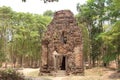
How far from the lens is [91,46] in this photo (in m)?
45.7

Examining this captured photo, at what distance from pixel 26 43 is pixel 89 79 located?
93.6 feet

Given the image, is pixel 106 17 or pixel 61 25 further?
pixel 106 17

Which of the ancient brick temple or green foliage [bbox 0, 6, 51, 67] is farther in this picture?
green foliage [bbox 0, 6, 51, 67]

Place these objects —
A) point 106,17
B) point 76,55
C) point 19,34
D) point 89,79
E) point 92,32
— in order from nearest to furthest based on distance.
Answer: point 89,79 < point 76,55 < point 106,17 < point 92,32 < point 19,34

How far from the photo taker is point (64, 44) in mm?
29812

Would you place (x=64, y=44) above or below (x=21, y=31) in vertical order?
below

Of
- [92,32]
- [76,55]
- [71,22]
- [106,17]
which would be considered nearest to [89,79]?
[76,55]

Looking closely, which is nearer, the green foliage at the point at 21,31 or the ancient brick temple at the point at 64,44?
the ancient brick temple at the point at 64,44

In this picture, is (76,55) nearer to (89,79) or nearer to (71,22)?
(71,22)

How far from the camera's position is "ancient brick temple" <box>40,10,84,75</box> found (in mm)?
29511

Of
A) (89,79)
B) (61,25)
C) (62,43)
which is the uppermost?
(61,25)

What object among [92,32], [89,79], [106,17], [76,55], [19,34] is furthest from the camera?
[19,34]

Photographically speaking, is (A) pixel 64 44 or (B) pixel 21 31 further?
(B) pixel 21 31

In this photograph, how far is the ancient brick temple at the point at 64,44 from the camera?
96.8ft
